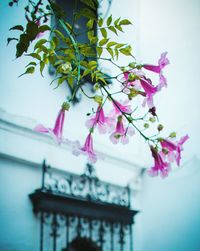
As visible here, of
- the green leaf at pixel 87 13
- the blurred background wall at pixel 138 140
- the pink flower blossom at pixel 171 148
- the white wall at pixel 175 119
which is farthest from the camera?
the white wall at pixel 175 119

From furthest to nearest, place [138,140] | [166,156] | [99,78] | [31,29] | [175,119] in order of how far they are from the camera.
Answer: [138,140], [175,119], [166,156], [99,78], [31,29]

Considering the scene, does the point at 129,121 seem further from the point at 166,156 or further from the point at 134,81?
the point at 166,156

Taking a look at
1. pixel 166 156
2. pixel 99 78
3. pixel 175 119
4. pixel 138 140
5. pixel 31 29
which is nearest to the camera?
pixel 31 29

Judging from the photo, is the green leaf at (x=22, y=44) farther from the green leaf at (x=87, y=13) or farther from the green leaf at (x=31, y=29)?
the green leaf at (x=87, y=13)

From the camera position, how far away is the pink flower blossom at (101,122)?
61.4 inches

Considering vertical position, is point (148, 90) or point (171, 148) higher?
point (148, 90)

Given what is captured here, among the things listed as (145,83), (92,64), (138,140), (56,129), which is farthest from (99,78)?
(138,140)

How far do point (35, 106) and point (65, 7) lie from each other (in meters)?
1.34

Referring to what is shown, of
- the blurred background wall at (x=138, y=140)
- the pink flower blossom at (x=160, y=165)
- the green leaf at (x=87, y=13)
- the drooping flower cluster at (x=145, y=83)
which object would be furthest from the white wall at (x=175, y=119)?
the green leaf at (x=87, y=13)

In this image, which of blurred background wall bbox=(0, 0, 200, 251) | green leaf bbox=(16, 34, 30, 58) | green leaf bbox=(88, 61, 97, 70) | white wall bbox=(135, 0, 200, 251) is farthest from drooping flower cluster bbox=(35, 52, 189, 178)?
white wall bbox=(135, 0, 200, 251)

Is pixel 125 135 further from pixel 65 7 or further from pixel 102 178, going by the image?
pixel 65 7

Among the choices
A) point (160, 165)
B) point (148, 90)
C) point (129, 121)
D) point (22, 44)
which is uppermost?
point (22, 44)

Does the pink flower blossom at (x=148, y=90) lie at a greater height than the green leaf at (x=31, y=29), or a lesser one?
lesser

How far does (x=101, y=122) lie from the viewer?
1613 mm
